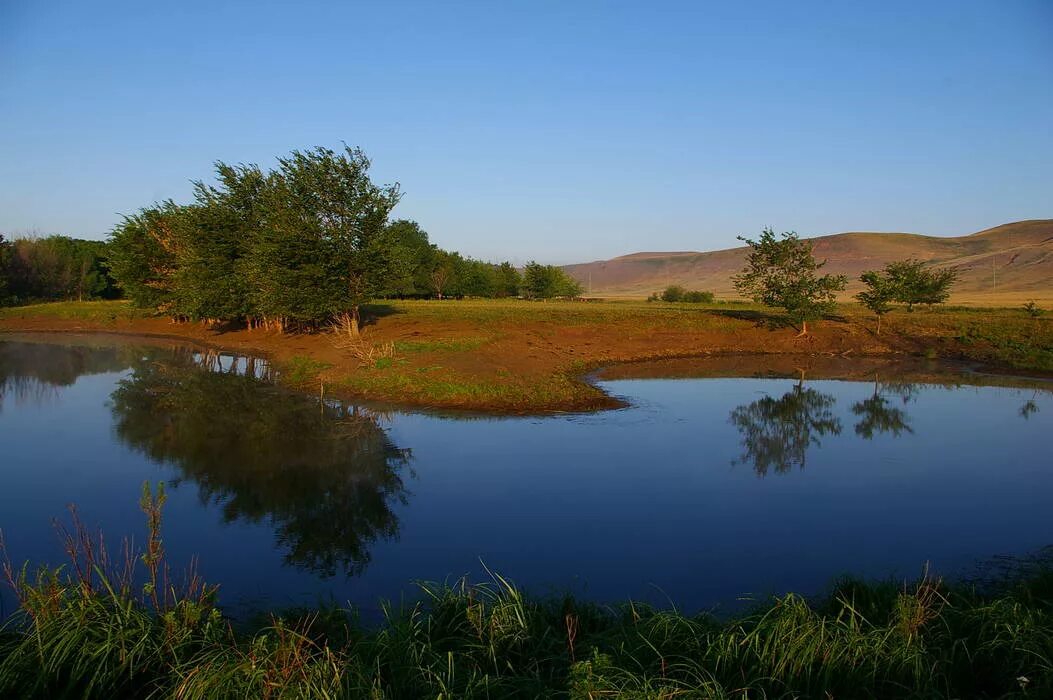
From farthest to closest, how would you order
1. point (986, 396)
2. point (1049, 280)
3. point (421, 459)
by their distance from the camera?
point (1049, 280) < point (986, 396) < point (421, 459)

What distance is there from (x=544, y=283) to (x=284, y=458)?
71.4 meters

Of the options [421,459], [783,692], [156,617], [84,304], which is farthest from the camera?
[84,304]

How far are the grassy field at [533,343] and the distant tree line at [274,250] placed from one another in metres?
2.34

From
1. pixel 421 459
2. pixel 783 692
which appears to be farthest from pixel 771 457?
pixel 783 692

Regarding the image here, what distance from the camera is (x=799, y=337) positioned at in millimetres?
38562

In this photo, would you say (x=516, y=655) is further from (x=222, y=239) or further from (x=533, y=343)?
(x=222, y=239)

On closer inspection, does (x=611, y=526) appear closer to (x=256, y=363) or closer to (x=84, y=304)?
(x=256, y=363)

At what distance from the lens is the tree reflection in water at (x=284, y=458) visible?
11.0 metres

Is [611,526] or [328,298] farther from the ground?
[328,298]

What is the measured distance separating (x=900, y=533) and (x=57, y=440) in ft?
62.4

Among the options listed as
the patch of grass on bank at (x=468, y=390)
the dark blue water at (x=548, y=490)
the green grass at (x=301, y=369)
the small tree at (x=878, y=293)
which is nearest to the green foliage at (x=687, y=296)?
the small tree at (x=878, y=293)

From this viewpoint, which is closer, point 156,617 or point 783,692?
point 783,692

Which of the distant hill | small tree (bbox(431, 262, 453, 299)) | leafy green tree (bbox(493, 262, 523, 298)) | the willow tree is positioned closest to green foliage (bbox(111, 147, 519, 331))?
the willow tree

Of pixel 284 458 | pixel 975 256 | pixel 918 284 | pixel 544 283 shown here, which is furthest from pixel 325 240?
pixel 975 256
